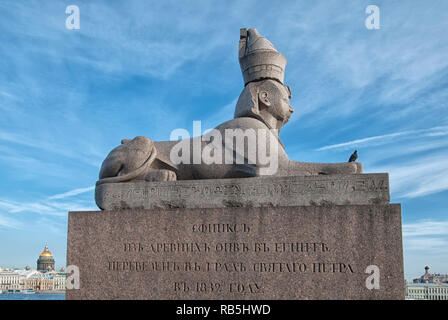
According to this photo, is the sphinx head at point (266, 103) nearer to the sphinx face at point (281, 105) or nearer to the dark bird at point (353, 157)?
the sphinx face at point (281, 105)

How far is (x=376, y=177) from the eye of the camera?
5.70m

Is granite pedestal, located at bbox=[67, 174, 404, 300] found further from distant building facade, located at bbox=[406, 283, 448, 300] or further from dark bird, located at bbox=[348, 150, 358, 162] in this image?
distant building facade, located at bbox=[406, 283, 448, 300]

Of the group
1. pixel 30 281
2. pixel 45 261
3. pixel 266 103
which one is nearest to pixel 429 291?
pixel 266 103

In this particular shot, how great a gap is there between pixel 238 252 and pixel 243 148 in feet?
5.59

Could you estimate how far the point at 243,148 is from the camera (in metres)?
6.81

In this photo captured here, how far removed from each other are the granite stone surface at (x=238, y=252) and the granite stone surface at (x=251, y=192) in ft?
0.47

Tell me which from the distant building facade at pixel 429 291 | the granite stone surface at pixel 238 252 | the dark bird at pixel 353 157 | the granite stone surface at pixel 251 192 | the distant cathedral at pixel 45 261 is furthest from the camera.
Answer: the distant cathedral at pixel 45 261

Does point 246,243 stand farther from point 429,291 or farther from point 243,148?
point 429,291

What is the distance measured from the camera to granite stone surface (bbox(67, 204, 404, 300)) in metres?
5.46

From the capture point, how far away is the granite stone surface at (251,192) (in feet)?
18.8

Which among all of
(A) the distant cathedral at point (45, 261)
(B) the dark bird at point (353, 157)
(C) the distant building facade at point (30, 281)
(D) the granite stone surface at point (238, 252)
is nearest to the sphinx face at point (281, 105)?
(B) the dark bird at point (353, 157)

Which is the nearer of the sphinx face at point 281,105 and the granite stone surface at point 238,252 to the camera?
the granite stone surface at point 238,252

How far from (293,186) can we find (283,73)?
8.95ft
